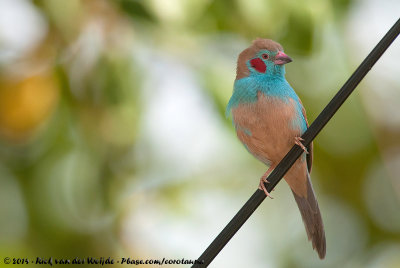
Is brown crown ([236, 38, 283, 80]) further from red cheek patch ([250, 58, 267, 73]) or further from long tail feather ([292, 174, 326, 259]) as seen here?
long tail feather ([292, 174, 326, 259])

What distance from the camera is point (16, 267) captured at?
4.73 meters

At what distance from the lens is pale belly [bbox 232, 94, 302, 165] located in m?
3.87

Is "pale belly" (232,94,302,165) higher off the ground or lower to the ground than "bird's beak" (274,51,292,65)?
lower

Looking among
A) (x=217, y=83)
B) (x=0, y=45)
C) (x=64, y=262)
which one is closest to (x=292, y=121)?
(x=217, y=83)

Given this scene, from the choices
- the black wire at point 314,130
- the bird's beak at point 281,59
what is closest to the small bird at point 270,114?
the bird's beak at point 281,59

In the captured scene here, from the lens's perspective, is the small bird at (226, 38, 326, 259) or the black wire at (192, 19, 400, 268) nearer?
the black wire at (192, 19, 400, 268)

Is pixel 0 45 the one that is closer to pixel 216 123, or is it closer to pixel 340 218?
pixel 216 123

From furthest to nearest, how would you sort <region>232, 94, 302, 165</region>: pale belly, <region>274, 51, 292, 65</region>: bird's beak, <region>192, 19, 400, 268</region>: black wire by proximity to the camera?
<region>274, 51, 292, 65</region>: bird's beak → <region>232, 94, 302, 165</region>: pale belly → <region>192, 19, 400, 268</region>: black wire

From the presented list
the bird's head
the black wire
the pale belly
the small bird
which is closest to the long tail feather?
the small bird

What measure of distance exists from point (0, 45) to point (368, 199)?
11.3ft

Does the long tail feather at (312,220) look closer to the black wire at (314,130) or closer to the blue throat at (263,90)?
the blue throat at (263,90)

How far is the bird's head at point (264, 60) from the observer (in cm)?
407

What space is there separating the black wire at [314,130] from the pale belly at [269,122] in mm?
1114

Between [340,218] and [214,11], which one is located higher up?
[214,11]
